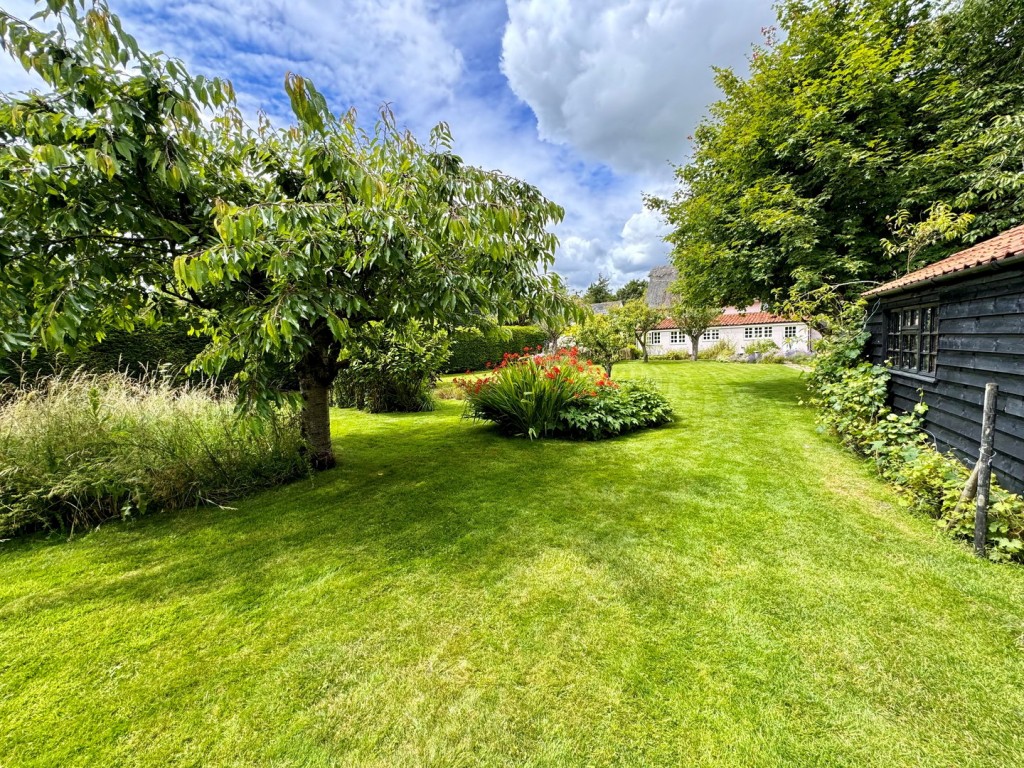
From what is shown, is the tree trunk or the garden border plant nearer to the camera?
the garden border plant

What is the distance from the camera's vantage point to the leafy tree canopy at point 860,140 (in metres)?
7.16

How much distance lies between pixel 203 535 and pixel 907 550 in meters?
5.47

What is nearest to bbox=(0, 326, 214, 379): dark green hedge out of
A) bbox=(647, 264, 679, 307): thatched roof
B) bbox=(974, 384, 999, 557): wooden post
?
bbox=(974, 384, 999, 557): wooden post

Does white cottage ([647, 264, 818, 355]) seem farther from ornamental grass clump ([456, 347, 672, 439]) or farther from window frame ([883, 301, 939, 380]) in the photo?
ornamental grass clump ([456, 347, 672, 439])

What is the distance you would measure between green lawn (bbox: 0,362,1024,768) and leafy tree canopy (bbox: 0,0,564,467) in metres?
1.48

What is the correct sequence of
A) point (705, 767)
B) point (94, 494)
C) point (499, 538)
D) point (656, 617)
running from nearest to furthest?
point (705, 767) < point (656, 617) < point (499, 538) < point (94, 494)

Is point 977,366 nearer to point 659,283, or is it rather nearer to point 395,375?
point 395,375

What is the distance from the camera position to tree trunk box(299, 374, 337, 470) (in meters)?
4.40

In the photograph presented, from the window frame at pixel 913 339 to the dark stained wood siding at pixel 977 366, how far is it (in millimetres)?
129

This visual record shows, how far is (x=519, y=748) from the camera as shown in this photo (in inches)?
61.8

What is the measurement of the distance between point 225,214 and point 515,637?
9.68 ft

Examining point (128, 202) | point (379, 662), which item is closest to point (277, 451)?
point (128, 202)

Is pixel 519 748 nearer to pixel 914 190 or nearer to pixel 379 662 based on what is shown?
pixel 379 662

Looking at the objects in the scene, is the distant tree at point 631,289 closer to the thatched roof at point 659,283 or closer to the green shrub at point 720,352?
the thatched roof at point 659,283
